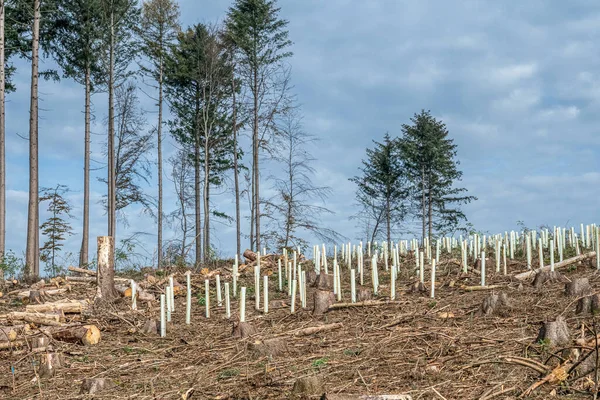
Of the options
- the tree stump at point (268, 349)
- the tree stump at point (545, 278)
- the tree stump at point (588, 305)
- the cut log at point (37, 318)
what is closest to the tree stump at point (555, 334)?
the tree stump at point (588, 305)

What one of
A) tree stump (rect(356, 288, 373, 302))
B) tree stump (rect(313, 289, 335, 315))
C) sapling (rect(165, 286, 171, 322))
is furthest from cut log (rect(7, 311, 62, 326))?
tree stump (rect(356, 288, 373, 302))

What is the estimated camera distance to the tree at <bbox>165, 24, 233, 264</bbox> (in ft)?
73.4

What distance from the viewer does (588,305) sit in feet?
19.1

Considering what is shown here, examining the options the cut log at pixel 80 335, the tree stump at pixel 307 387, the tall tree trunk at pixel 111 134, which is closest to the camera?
the tree stump at pixel 307 387

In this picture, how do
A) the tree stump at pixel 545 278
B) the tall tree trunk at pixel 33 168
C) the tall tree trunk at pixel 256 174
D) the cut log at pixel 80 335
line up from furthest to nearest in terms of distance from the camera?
the tall tree trunk at pixel 256 174, the tall tree trunk at pixel 33 168, the tree stump at pixel 545 278, the cut log at pixel 80 335

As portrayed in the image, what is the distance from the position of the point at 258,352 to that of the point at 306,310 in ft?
7.26

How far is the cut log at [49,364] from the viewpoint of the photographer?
5.86m

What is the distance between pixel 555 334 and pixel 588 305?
131 centimetres

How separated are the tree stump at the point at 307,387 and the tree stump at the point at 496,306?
9.80 feet

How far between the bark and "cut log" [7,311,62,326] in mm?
1191

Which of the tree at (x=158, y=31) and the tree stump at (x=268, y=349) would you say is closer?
the tree stump at (x=268, y=349)

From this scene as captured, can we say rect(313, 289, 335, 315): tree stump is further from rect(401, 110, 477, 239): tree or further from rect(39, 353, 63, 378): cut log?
rect(401, 110, 477, 239): tree

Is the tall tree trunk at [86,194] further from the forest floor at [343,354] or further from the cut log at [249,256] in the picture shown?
the forest floor at [343,354]

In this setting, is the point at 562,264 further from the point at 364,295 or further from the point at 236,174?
the point at 236,174
